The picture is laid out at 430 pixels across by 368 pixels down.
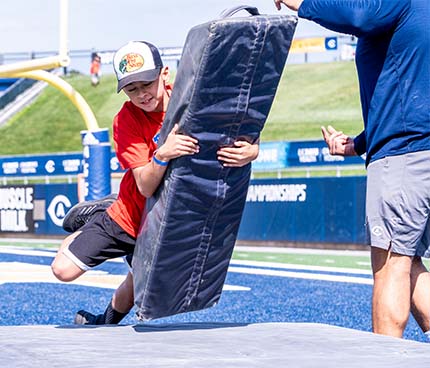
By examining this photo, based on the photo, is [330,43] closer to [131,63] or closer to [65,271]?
[65,271]

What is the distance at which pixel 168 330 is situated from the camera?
14.4ft

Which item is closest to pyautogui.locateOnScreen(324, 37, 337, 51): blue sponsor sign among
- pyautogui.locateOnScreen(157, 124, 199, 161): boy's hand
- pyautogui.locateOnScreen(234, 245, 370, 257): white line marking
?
pyautogui.locateOnScreen(234, 245, 370, 257): white line marking

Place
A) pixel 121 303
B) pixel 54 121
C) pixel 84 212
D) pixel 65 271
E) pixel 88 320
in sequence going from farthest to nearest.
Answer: pixel 54 121 → pixel 84 212 → pixel 88 320 → pixel 121 303 → pixel 65 271

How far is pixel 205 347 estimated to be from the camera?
3826 mm

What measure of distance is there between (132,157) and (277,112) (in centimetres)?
3241

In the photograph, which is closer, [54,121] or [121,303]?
[121,303]

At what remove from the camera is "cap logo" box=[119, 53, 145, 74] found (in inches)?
173

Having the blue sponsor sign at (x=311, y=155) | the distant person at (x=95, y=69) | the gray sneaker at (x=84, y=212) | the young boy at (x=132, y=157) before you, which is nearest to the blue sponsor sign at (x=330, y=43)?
the distant person at (x=95, y=69)

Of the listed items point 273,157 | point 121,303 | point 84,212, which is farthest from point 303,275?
point 273,157

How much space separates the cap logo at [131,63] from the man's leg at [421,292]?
142 cm

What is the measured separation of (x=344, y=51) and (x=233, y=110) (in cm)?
3868

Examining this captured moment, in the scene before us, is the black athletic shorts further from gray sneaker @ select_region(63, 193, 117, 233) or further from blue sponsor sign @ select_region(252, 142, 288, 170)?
blue sponsor sign @ select_region(252, 142, 288, 170)

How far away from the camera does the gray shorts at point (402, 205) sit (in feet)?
13.5

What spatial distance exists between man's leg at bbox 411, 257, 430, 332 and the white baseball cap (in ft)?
4.47
